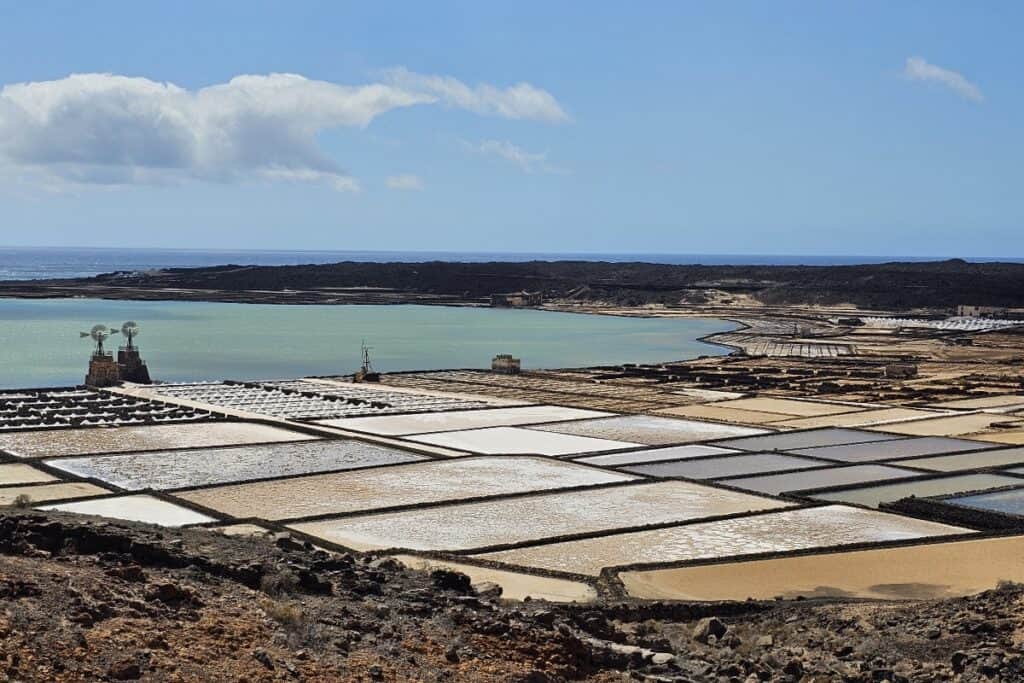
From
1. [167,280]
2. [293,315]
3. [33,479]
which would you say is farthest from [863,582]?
[167,280]

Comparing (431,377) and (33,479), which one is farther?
(431,377)

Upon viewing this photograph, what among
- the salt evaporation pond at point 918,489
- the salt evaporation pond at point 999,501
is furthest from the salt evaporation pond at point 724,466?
the salt evaporation pond at point 999,501

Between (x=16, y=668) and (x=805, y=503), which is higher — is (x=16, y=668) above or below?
above

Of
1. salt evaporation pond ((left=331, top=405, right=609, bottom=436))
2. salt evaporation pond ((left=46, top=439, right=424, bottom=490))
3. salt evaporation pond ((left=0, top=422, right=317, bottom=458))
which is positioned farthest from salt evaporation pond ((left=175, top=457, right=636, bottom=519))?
salt evaporation pond ((left=331, top=405, right=609, bottom=436))

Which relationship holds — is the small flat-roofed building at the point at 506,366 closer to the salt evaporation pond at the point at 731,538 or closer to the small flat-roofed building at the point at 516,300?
the salt evaporation pond at the point at 731,538

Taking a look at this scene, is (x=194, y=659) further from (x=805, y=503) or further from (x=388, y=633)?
(x=805, y=503)
